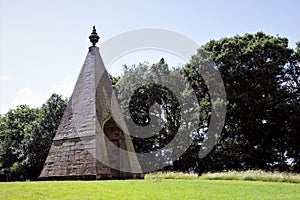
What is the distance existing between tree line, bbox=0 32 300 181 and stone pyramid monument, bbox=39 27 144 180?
1290 centimetres

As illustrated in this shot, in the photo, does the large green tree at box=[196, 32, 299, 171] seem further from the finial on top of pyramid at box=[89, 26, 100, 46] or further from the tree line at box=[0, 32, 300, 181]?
the finial on top of pyramid at box=[89, 26, 100, 46]

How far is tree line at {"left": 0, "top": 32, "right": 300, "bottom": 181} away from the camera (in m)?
23.1

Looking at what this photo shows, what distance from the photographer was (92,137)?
444 inches

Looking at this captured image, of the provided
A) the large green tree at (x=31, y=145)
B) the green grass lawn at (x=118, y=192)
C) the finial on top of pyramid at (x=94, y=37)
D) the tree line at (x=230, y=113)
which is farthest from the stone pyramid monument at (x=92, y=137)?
the large green tree at (x=31, y=145)

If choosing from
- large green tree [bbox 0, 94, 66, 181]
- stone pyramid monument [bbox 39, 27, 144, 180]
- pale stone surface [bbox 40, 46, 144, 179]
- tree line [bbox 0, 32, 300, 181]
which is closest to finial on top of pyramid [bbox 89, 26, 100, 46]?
stone pyramid monument [bbox 39, 27, 144, 180]

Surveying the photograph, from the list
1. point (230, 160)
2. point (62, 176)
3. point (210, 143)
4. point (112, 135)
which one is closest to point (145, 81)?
point (210, 143)

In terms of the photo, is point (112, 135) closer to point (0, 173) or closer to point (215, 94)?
point (215, 94)

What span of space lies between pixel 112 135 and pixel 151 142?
50.7ft

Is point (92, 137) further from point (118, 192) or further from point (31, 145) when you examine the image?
point (31, 145)

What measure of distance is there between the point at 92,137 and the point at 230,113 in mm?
14982

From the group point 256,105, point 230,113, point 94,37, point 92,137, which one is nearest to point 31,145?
point 94,37

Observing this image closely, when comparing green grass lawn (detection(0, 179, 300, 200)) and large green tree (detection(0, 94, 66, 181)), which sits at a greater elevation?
large green tree (detection(0, 94, 66, 181))

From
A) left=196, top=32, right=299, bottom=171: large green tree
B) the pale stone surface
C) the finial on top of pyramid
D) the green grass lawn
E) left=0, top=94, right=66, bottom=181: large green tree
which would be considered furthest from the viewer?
left=0, top=94, right=66, bottom=181: large green tree

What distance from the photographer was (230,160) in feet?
79.5
